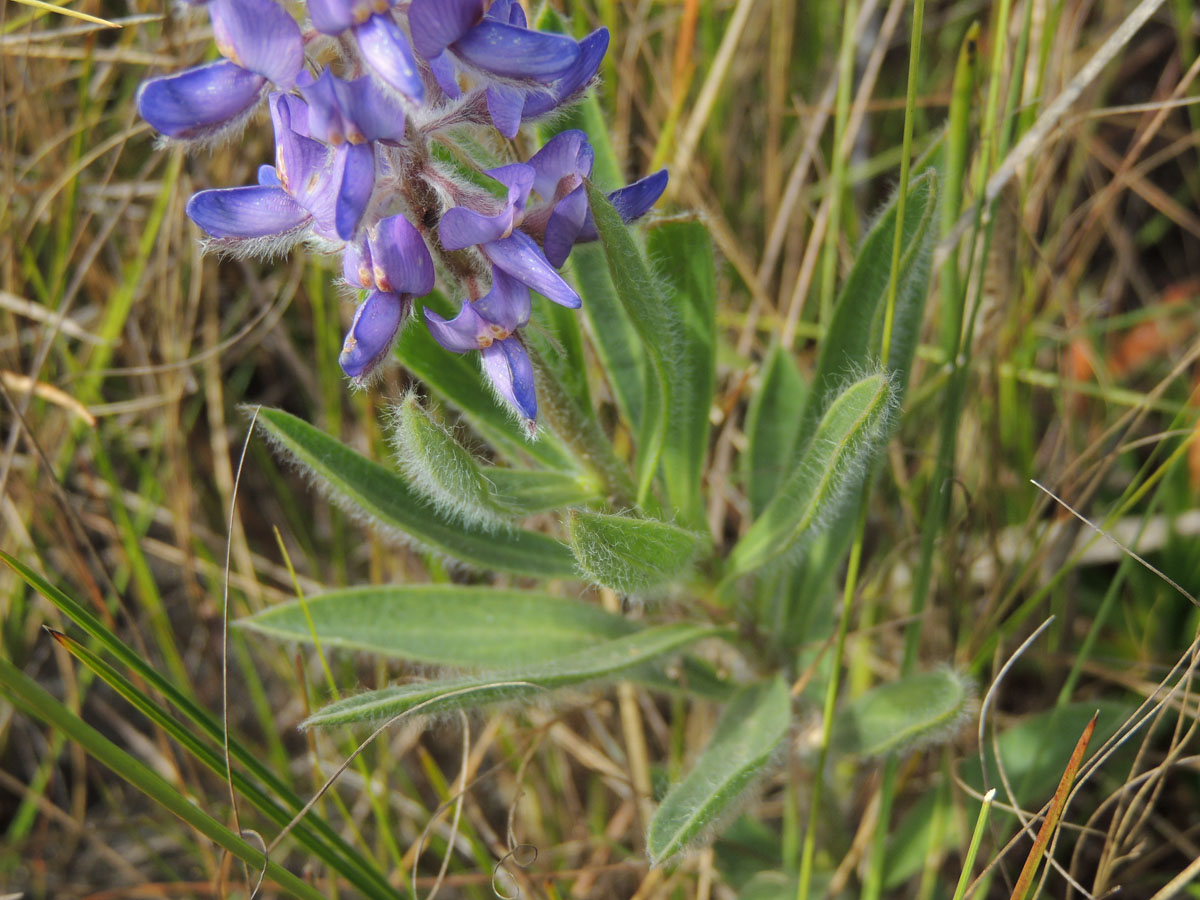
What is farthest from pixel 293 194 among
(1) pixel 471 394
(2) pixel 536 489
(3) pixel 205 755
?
(3) pixel 205 755

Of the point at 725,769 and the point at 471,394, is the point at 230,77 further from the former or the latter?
the point at 725,769

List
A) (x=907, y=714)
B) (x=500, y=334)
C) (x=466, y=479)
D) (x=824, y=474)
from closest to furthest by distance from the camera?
(x=500, y=334) → (x=466, y=479) → (x=824, y=474) → (x=907, y=714)

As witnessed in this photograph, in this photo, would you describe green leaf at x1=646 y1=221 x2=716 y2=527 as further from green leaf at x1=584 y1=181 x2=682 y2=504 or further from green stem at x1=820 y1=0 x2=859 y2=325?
green stem at x1=820 y1=0 x2=859 y2=325

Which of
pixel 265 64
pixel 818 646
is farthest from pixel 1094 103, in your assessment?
pixel 265 64

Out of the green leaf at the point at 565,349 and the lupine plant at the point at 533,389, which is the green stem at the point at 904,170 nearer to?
the lupine plant at the point at 533,389

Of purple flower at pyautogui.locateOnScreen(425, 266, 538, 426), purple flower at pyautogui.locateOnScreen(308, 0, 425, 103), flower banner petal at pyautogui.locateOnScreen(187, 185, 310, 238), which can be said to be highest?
purple flower at pyautogui.locateOnScreen(308, 0, 425, 103)

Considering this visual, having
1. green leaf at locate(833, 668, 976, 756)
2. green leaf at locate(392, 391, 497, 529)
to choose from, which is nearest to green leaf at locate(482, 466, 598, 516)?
green leaf at locate(392, 391, 497, 529)

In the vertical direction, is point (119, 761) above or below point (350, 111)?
below

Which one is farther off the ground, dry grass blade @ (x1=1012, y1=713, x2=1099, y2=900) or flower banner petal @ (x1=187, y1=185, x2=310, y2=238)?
flower banner petal @ (x1=187, y1=185, x2=310, y2=238)

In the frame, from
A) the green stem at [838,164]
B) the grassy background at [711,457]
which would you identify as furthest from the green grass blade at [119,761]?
the green stem at [838,164]
